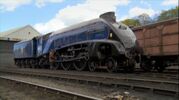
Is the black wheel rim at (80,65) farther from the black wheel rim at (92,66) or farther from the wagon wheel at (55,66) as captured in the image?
the wagon wheel at (55,66)

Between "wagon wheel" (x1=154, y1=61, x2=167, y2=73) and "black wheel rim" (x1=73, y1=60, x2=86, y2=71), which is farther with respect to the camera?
"black wheel rim" (x1=73, y1=60, x2=86, y2=71)

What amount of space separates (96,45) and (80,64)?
283 cm

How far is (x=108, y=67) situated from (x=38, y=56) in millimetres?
11900

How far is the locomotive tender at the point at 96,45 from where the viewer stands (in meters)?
16.4

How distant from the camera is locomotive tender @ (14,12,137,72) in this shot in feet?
53.9

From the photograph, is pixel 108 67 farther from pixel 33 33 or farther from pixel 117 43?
pixel 33 33

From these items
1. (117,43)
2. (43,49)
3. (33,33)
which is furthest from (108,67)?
(33,33)

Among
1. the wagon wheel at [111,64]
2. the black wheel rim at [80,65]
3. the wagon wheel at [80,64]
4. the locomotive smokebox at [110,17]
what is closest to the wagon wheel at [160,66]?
the wagon wheel at [111,64]

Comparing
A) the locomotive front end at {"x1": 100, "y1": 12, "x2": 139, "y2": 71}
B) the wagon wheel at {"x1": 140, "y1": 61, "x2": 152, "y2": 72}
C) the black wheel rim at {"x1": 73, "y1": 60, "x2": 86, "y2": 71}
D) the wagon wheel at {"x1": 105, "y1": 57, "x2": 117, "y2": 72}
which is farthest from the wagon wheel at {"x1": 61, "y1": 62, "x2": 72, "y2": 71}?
the wagon wheel at {"x1": 140, "y1": 61, "x2": 152, "y2": 72}

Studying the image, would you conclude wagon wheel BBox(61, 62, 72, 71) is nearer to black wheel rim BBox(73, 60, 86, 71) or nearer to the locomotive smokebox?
black wheel rim BBox(73, 60, 86, 71)

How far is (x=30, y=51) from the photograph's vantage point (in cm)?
2995

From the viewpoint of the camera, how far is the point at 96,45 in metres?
17.7

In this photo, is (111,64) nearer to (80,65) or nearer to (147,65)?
(147,65)

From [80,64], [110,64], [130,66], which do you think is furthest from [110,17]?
[80,64]
